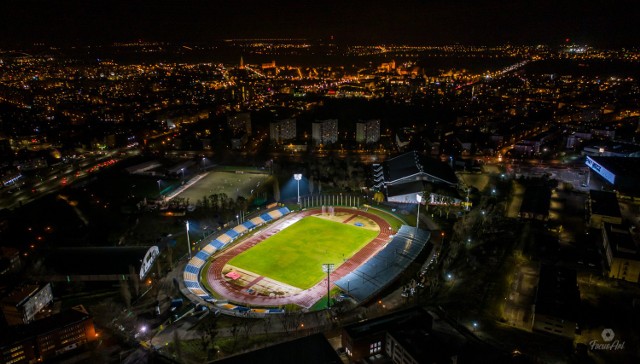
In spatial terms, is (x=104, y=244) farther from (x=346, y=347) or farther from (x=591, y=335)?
(x=591, y=335)

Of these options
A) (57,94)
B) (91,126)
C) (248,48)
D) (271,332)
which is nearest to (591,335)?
(271,332)

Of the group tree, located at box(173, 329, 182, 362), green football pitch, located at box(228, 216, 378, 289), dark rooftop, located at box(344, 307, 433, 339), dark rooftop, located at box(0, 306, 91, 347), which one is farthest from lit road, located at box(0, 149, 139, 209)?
dark rooftop, located at box(344, 307, 433, 339)

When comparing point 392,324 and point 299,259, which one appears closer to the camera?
point 392,324

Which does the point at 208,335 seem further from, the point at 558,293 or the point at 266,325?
the point at 558,293

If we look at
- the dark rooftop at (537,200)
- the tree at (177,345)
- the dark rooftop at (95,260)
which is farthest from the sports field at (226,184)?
the dark rooftop at (537,200)

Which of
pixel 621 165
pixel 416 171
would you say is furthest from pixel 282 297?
pixel 621 165

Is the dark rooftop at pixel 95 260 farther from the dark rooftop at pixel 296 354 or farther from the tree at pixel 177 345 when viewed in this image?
the dark rooftop at pixel 296 354

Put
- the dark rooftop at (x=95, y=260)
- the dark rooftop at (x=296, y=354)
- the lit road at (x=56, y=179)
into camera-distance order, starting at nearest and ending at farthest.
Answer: the dark rooftop at (x=296, y=354)
the dark rooftop at (x=95, y=260)
the lit road at (x=56, y=179)
